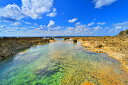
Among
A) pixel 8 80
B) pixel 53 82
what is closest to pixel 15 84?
pixel 8 80

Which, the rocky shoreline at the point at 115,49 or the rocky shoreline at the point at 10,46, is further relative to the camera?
A: the rocky shoreline at the point at 10,46

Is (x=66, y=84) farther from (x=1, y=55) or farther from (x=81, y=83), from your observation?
(x=1, y=55)

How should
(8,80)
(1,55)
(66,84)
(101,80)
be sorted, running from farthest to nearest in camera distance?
1. (1,55)
2. (8,80)
3. (101,80)
4. (66,84)

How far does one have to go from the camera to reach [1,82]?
20.0 ft

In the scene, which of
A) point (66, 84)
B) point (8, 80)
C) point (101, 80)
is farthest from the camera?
point (8, 80)

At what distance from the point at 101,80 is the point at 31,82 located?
644 centimetres

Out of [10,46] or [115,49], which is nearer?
[115,49]

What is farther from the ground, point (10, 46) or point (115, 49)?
point (10, 46)

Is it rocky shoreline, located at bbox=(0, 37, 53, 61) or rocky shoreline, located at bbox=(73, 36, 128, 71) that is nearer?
rocky shoreline, located at bbox=(73, 36, 128, 71)

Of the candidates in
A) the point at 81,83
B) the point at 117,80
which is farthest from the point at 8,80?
the point at 117,80

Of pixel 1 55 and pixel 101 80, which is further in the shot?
pixel 1 55

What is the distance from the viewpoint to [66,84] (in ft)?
18.4

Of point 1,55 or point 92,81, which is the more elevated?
point 1,55

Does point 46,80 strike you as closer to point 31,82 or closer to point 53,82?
point 53,82
